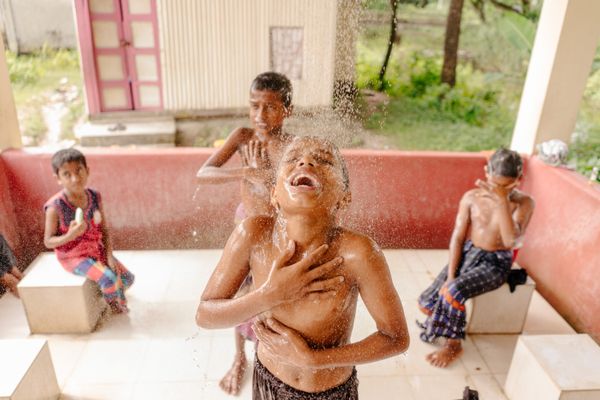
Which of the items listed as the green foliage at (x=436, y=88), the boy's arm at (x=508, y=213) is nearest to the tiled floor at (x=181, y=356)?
the boy's arm at (x=508, y=213)

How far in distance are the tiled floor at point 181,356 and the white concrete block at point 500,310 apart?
9 cm

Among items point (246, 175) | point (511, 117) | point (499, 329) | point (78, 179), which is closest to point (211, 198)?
point (78, 179)

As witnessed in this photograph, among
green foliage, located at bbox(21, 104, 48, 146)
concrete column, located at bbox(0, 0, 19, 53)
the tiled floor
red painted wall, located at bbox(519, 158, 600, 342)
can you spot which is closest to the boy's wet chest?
red painted wall, located at bbox(519, 158, 600, 342)

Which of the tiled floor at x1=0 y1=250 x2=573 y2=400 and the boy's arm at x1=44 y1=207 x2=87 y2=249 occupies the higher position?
the boy's arm at x1=44 y1=207 x2=87 y2=249

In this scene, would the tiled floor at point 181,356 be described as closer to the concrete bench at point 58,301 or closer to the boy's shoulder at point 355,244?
the concrete bench at point 58,301

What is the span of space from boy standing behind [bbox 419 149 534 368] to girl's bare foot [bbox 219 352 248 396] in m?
1.55

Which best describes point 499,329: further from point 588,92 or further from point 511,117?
point 511,117

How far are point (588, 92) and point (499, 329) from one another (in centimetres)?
805

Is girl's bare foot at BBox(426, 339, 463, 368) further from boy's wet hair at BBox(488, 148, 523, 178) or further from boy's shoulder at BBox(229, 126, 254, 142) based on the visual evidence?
boy's shoulder at BBox(229, 126, 254, 142)

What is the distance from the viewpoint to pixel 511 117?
12.6 m

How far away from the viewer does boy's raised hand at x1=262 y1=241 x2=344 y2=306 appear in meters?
1.82

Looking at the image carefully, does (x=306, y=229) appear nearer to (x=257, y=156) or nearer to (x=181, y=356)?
(x=257, y=156)

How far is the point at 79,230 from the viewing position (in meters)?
4.05

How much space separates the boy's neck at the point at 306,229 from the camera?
1891mm
